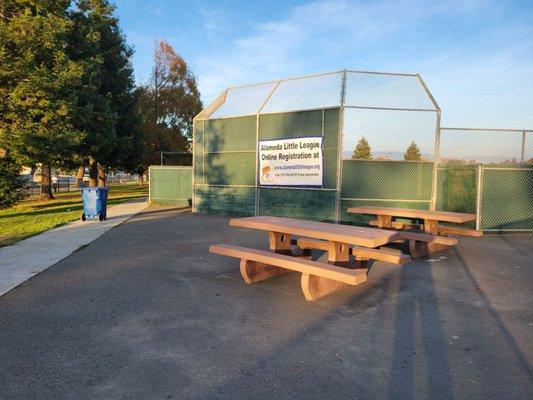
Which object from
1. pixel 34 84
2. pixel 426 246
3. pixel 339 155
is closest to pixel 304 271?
pixel 426 246

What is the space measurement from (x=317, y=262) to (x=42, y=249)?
19.6 feet

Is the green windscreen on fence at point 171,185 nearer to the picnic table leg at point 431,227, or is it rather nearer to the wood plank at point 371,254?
the picnic table leg at point 431,227

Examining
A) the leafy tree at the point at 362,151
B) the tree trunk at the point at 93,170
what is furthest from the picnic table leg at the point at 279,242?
the tree trunk at the point at 93,170

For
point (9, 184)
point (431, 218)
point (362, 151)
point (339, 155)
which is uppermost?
point (362, 151)

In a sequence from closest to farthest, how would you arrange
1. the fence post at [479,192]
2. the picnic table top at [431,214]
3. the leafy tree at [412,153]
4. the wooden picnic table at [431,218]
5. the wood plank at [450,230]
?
the picnic table top at [431,214] < the wooden picnic table at [431,218] < the wood plank at [450,230] < the fence post at [479,192] < the leafy tree at [412,153]

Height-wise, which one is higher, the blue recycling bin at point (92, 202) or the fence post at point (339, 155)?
the fence post at point (339, 155)

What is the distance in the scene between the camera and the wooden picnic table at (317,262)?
4.61 meters

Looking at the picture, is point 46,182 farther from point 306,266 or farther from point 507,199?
point 507,199

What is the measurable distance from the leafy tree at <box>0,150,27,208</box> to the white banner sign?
27.4ft

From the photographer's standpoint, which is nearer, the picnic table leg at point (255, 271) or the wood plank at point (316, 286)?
the wood plank at point (316, 286)

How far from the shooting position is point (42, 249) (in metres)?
7.99

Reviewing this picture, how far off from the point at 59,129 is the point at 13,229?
778 cm

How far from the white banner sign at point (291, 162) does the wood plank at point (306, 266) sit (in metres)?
6.31

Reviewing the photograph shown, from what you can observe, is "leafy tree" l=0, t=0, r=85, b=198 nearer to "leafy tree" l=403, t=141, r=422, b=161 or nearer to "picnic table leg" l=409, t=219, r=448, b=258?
"leafy tree" l=403, t=141, r=422, b=161
